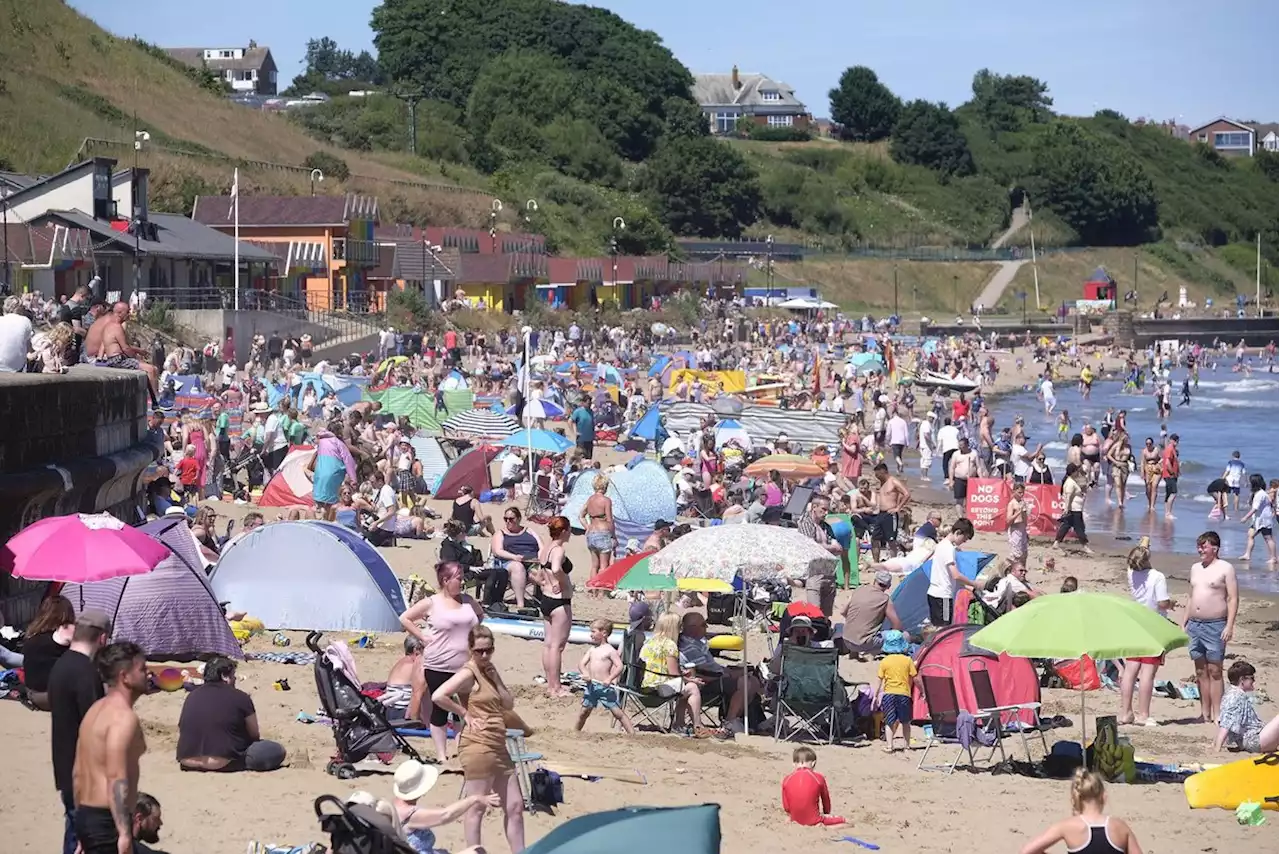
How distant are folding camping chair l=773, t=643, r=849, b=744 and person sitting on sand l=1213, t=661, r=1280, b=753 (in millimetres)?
2267

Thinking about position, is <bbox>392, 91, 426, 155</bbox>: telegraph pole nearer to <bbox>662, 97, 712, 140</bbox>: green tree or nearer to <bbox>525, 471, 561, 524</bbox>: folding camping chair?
<bbox>662, 97, 712, 140</bbox>: green tree

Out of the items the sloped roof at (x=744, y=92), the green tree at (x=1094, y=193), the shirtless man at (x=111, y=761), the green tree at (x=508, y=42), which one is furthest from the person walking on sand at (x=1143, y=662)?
the sloped roof at (x=744, y=92)

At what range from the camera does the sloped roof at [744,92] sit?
6161 inches

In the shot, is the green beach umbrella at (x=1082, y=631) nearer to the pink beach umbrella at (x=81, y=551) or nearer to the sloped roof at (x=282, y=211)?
the pink beach umbrella at (x=81, y=551)

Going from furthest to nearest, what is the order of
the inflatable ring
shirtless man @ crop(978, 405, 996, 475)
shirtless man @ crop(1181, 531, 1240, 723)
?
shirtless man @ crop(978, 405, 996, 475), the inflatable ring, shirtless man @ crop(1181, 531, 1240, 723)

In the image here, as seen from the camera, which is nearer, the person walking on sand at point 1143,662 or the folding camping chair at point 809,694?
the folding camping chair at point 809,694

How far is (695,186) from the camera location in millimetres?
97562

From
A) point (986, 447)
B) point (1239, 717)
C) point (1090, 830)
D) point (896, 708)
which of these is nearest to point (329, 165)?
point (986, 447)

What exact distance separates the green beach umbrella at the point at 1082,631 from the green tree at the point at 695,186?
87.8 metres

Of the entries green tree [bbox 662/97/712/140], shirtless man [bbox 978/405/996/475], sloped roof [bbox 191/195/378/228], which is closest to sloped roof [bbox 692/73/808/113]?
green tree [bbox 662/97/712/140]

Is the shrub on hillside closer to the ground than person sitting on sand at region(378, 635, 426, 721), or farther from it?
farther from it

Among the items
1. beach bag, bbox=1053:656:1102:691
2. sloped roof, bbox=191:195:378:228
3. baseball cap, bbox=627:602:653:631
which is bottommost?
beach bag, bbox=1053:656:1102:691

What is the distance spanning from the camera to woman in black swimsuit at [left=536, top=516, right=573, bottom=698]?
11.1 meters

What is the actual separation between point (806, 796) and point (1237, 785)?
7.93 ft
